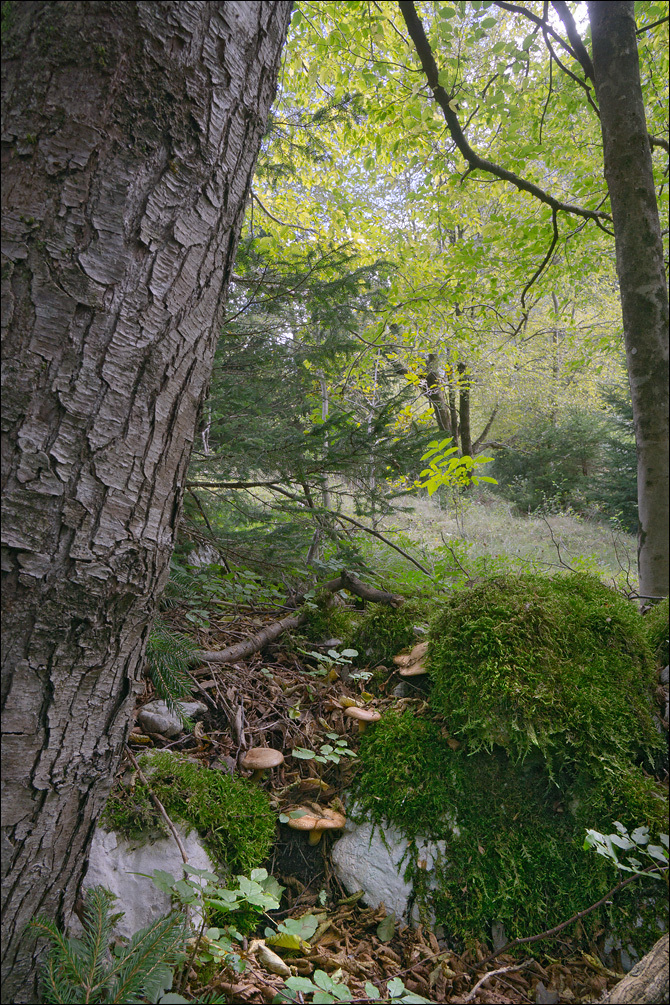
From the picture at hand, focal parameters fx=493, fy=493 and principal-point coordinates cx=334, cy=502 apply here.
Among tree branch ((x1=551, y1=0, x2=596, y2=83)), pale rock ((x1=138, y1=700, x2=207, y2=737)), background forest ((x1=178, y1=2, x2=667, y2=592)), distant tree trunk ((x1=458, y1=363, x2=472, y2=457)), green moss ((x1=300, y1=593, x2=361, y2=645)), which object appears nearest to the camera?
pale rock ((x1=138, y1=700, x2=207, y2=737))

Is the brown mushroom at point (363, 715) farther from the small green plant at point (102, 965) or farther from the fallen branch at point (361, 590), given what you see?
the small green plant at point (102, 965)

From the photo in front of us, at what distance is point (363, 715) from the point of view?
2.27 metres

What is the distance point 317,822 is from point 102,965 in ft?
2.96

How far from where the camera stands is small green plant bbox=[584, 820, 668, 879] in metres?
1.68

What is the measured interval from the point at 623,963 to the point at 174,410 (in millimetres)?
2401

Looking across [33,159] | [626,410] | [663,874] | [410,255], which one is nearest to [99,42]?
[33,159]

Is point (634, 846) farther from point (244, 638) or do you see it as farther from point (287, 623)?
point (244, 638)

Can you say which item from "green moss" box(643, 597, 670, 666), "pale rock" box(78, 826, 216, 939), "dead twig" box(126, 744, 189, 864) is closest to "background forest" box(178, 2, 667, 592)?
"green moss" box(643, 597, 670, 666)

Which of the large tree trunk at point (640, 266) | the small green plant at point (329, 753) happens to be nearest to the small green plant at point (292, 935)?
the small green plant at point (329, 753)

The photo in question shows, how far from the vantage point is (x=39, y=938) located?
1.22 meters

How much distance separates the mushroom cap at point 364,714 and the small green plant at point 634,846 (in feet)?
3.01

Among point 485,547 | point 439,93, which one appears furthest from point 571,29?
point 485,547

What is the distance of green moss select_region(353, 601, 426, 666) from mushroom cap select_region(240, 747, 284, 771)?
3.04 feet

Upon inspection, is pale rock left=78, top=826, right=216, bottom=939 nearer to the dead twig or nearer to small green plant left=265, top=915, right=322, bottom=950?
the dead twig
